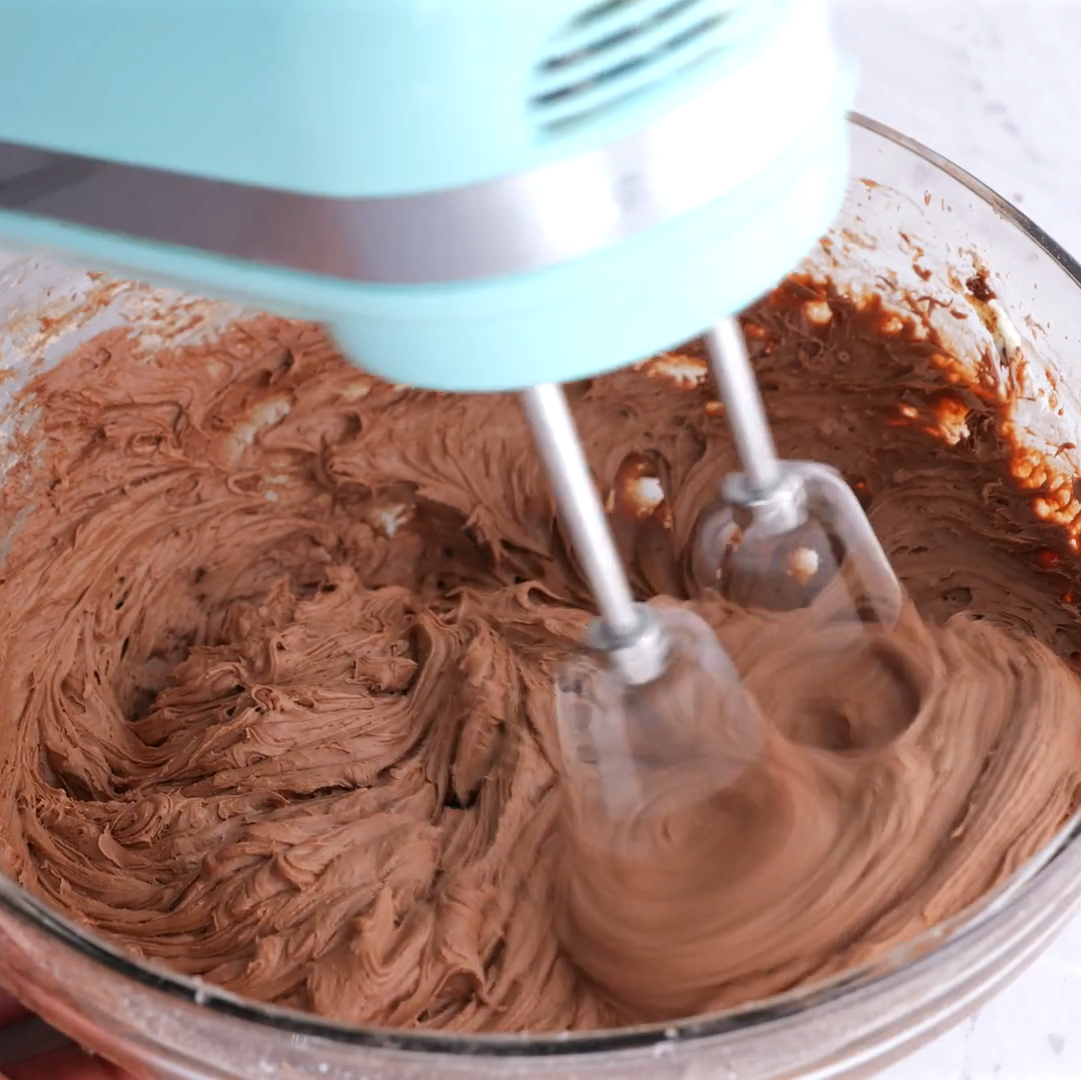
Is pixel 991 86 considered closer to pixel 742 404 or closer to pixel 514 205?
pixel 742 404

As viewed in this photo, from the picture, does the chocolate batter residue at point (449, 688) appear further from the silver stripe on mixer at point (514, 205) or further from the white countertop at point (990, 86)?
the silver stripe on mixer at point (514, 205)

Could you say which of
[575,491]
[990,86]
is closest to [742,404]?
[575,491]

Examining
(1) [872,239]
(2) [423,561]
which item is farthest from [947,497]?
(2) [423,561]

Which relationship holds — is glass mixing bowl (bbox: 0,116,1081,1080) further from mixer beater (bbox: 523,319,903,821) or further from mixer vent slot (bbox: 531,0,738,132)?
mixer vent slot (bbox: 531,0,738,132)

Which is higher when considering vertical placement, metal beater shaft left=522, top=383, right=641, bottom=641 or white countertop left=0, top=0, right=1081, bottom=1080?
metal beater shaft left=522, top=383, right=641, bottom=641

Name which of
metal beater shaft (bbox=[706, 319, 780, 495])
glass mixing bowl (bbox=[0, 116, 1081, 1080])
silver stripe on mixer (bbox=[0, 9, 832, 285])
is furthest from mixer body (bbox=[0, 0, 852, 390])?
glass mixing bowl (bbox=[0, 116, 1081, 1080])


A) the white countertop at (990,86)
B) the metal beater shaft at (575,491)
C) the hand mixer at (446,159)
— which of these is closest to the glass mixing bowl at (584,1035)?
the metal beater shaft at (575,491)

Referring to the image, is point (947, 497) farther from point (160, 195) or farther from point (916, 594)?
point (160, 195)
